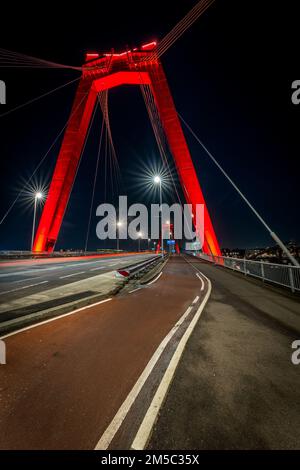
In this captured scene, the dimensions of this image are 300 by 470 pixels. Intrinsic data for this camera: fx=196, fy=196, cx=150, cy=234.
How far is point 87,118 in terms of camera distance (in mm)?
33062

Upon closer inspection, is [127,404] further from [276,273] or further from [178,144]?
[178,144]

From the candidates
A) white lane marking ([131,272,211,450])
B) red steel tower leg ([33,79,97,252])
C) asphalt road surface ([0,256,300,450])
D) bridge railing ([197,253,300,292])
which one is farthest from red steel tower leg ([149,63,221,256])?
white lane marking ([131,272,211,450])

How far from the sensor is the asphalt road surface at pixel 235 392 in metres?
1.83

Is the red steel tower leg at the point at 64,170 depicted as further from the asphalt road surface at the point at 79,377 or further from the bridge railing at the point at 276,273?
the asphalt road surface at the point at 79,377

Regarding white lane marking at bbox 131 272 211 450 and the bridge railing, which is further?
the bridge railing

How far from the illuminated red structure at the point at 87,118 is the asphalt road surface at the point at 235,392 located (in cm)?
2305

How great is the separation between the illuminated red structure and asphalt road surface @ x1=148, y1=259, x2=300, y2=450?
23.0m

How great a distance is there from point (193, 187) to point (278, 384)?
26539 millimetres

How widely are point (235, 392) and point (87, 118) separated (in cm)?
3921

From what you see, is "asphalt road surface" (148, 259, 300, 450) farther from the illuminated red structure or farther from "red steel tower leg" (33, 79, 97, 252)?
"red steel tower leg" (33, 79, 97, 252)

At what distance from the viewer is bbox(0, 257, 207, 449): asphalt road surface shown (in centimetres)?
187

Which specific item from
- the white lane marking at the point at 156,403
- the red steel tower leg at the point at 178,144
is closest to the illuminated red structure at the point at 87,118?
the red steel tower leg at the point at 178,144

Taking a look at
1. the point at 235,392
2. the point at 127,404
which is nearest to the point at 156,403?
the point at 127,404
